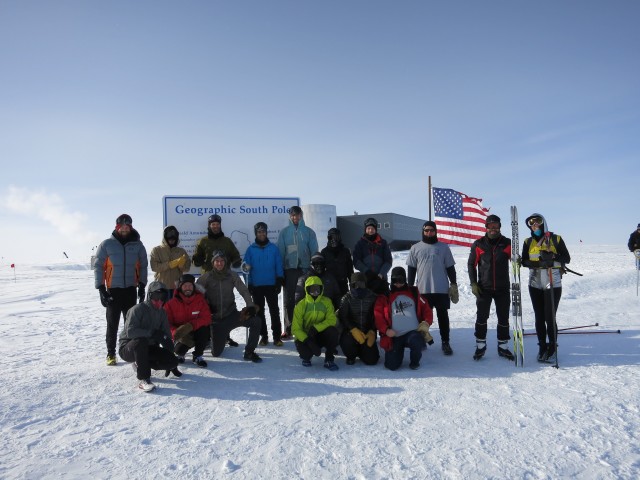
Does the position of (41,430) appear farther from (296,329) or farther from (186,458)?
(296,329)

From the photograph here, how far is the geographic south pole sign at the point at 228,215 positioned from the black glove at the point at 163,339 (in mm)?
2264

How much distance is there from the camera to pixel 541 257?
5375 millimetres

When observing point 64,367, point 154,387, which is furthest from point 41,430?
point 64,367

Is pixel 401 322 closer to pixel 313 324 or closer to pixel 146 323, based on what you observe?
pixel 313 324

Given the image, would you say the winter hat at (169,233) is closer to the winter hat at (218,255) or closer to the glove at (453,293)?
the winter hat at (218,255)

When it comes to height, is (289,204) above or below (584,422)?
above

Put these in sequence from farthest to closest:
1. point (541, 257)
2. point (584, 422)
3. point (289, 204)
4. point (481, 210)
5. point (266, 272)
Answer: point (481, 210)
point (289, 204)
point (266, 272)
point (541, 257)
point (584, 422)

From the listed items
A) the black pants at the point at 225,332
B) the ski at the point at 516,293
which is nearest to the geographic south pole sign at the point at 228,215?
the black pants at the point at 225,332

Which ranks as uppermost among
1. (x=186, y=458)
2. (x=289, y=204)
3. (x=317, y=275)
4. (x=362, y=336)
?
(x=289, y=204)

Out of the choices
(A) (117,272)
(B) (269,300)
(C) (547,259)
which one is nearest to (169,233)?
(A) (117,272)

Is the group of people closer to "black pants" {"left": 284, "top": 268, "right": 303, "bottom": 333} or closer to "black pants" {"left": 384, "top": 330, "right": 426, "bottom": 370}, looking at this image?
"black pants" {"left": 384, "top": 330, "right": 426, "bottom": 370}

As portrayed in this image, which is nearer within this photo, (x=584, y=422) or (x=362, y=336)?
(x=584, y=422)

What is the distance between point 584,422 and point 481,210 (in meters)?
10.3

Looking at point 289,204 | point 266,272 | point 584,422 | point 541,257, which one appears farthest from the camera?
point 289,204
